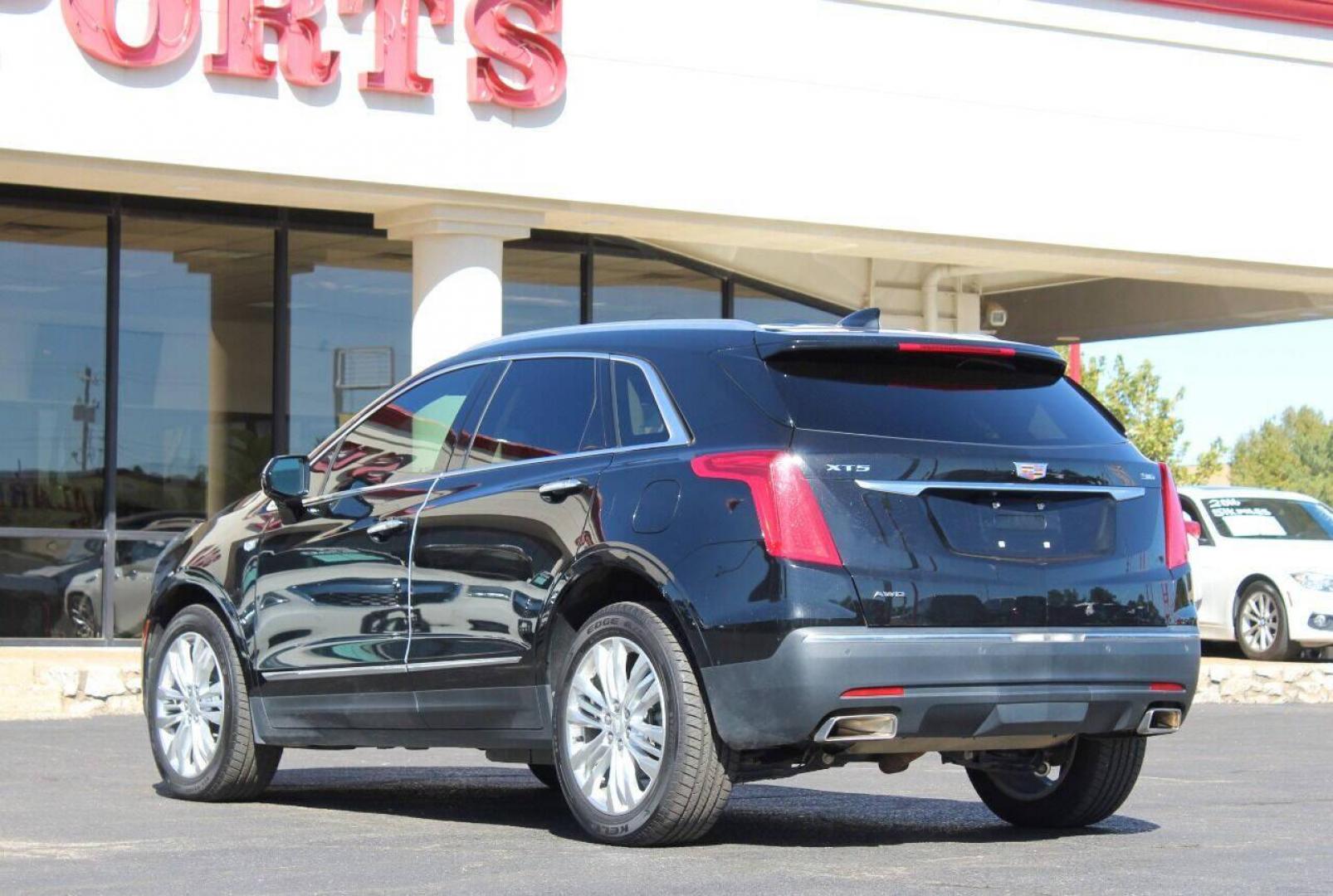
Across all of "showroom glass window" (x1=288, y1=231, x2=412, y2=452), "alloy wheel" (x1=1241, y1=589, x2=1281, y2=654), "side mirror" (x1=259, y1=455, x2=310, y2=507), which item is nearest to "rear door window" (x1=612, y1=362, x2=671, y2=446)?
"side mirror" (x1=259, y1=455, x2=310, y2=507)

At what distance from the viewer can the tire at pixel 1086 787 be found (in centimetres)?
766

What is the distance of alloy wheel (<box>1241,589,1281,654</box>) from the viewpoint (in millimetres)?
20312

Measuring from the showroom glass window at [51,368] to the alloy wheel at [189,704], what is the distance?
9.57 meters

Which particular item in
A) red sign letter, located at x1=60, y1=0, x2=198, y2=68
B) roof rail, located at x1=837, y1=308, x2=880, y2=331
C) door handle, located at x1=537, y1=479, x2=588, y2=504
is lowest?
door handle, located at x1=537, y1=479, x2=588, y2=504

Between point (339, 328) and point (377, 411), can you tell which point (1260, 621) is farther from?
point (377, 411)

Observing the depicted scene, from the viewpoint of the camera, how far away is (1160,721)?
282 inches

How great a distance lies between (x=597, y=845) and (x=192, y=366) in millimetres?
12529

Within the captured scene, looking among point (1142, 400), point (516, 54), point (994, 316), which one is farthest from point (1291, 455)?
point (516, 54)

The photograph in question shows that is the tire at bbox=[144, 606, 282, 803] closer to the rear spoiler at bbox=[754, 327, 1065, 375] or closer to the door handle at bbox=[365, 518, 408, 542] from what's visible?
the door handle at bbox=[365, 518, 408, 542]

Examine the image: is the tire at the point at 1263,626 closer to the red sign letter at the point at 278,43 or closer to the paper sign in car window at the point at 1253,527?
the paper sign in car window at the point at 1253,527

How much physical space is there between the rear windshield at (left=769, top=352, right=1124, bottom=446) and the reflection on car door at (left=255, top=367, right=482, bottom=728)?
5.41 feet

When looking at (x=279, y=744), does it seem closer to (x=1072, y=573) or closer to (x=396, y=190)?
(x=1072, y=573)

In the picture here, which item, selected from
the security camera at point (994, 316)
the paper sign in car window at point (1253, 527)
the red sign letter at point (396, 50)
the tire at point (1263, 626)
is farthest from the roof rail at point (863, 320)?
the security camera at point (994, 316)

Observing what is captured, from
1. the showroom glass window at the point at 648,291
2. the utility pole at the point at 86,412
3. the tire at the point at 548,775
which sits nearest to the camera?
the tire at the point at 548,775
